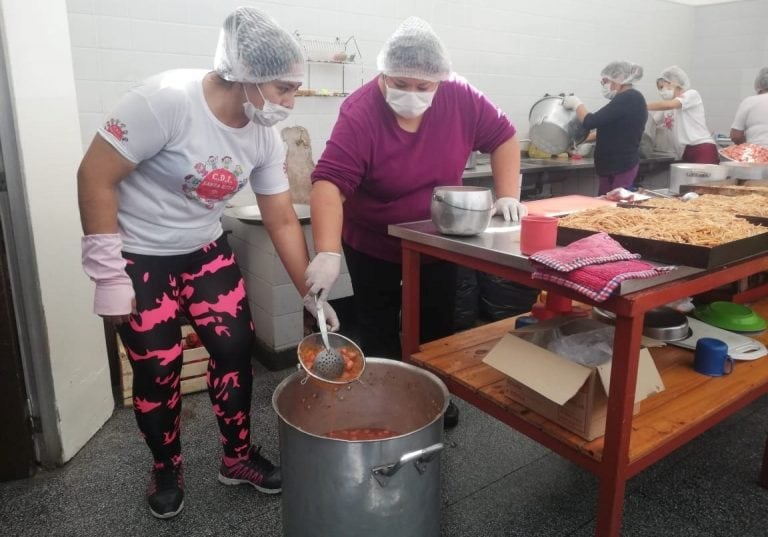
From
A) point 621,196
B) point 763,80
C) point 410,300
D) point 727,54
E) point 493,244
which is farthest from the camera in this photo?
point 727,54

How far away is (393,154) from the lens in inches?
71.9

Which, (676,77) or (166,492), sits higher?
(676,77)

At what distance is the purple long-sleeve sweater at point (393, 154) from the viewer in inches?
69.9

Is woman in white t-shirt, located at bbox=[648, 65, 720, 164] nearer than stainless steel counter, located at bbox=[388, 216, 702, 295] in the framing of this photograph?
No

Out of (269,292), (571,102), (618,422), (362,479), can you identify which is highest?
(571,102)

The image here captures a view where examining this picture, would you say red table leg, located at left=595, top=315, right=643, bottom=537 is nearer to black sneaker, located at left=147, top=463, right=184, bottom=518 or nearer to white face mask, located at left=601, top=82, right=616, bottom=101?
black sneaker, located at left=147, top=463, right=184, bottom=518

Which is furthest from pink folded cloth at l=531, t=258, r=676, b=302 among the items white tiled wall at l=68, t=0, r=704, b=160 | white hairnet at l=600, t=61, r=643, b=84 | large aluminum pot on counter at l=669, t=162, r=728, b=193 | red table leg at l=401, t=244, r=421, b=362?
white hairnet at l=600, t=61, r=643, b=84

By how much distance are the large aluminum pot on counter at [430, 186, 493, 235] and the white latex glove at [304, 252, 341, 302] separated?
32 cm

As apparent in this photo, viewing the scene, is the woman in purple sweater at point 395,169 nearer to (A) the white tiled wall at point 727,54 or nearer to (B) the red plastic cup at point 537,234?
(B) the red plastic cup at point 537,234

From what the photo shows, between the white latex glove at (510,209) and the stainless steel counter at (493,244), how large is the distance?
3cm

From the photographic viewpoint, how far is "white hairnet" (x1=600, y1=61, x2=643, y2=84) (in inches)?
165

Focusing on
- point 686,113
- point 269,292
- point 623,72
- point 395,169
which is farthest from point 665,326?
point 686,113

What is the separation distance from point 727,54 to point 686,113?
1798 mm

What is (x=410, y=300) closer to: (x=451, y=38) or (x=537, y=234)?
(x=537, y=234)
